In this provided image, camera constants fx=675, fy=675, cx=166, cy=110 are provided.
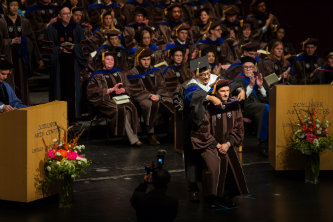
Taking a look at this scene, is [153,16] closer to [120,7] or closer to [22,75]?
[120,7]

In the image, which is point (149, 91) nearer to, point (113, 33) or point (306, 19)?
point (113, 33)

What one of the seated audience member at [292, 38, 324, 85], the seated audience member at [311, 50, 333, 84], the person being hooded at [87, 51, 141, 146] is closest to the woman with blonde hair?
the seated audience member at [311, 50, 333, 84]

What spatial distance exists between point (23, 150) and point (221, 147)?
2058 millimetres

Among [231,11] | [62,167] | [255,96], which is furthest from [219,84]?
[231,11]

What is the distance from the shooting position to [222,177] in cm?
716

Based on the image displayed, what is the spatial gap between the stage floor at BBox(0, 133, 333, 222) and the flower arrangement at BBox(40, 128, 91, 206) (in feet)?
0.66

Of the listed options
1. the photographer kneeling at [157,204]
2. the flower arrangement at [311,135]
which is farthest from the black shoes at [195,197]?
the photographer kneeling at [157,204]

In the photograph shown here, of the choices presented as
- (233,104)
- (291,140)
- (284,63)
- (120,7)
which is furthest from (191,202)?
(120,7)

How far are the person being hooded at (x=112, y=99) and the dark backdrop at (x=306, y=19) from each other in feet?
22.1

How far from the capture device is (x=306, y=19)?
16250mm

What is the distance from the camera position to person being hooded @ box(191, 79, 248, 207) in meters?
7.11

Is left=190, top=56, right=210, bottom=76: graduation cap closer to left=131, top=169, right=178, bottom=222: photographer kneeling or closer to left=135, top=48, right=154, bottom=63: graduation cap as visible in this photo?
left=131, top=169, right=178, bottom=222: photographer kneeling

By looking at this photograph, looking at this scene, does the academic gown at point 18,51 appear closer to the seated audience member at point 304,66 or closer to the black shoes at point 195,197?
the seated audience member at point 304,66

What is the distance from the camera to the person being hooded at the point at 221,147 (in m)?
7.11
